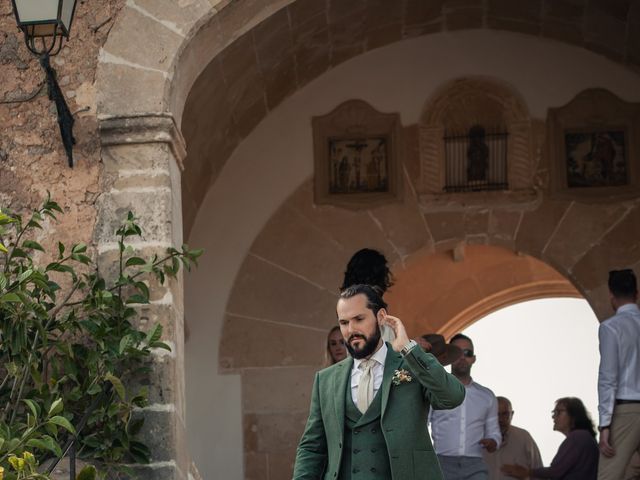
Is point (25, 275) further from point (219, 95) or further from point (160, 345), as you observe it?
point (219, 95)

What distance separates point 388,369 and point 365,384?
0.11 m

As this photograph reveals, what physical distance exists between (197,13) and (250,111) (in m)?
2.61

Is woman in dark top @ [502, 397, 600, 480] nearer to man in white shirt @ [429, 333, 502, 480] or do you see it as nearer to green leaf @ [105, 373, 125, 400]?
man in white shirt @ [429, 333, 502, 480]

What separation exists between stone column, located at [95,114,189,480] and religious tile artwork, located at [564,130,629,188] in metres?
3.63

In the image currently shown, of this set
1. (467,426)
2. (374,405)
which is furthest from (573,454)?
(374,405)

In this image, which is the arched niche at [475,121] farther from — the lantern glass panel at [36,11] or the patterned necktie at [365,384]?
the patterned necktie at [365,384]

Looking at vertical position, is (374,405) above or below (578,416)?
above

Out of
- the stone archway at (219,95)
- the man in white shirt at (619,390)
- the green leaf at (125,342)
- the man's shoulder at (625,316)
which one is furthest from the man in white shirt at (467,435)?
the green leaf at (125,342)

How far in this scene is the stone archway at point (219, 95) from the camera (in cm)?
826

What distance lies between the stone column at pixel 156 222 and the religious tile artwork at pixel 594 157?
3630mm

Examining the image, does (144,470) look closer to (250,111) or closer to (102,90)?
(102,90)

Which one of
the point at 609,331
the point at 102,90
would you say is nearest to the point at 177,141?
the point at 102,90

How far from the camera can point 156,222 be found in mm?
8219

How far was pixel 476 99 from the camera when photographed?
37.2 ft
